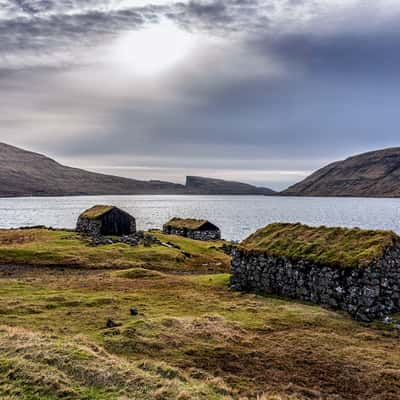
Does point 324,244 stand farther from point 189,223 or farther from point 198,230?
point 189,223

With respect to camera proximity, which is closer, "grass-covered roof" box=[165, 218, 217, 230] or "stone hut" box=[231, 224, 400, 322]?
"stone hut" box=[231, 224, 400, 322]

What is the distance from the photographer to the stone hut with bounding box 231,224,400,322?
2230 centimetres

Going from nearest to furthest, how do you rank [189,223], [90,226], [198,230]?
[90,226] < [198,230] < [189,223]

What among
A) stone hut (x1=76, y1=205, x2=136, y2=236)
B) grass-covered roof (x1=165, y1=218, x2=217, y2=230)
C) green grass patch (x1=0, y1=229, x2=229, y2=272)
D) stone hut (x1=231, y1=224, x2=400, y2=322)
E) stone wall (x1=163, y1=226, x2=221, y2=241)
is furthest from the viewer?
grass-covered roof (x1=165, y1=218, x2=217, y2=230)

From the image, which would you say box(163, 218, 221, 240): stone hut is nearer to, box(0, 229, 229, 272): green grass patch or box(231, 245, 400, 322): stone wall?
box(0, 229, 229, 272): green grass patch

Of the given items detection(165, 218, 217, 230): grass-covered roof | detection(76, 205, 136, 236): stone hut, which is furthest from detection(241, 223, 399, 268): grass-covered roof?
detection(165, 218, 217, 230): grass-covered roof

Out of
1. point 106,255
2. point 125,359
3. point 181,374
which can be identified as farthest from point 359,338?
point 106,255

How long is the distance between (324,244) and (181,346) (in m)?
13.1

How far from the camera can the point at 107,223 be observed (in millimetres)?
70688

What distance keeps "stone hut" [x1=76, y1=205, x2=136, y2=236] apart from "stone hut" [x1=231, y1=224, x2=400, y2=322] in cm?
4280

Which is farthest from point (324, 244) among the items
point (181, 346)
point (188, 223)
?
point (188, 223)

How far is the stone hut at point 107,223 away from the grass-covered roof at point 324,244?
42.8 m

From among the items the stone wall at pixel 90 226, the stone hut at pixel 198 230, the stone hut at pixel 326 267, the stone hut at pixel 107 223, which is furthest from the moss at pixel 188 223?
the stone hut at pixel 326 267

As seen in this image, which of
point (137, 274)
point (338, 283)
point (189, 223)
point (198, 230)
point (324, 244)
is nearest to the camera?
point (338, 283)
